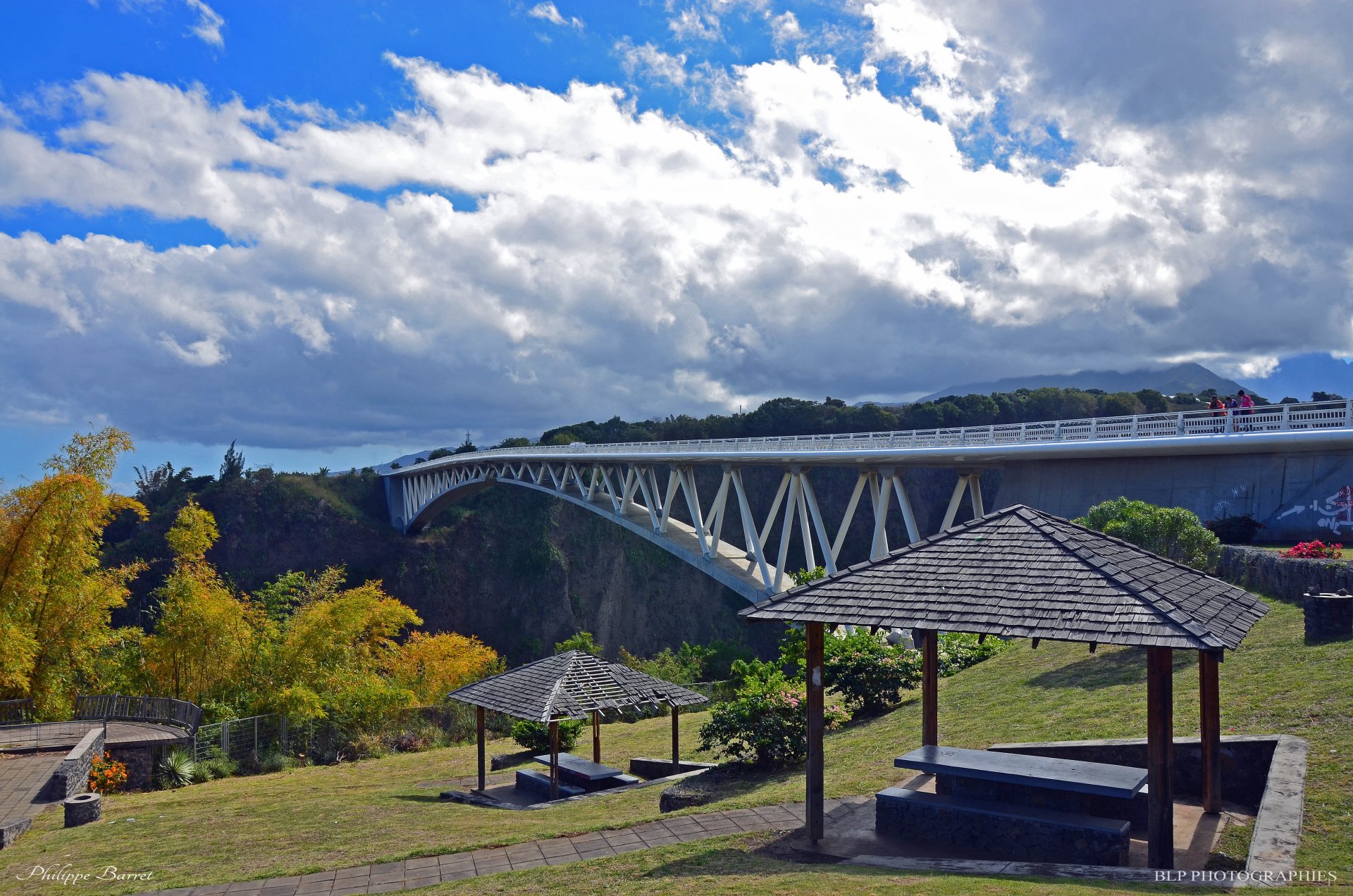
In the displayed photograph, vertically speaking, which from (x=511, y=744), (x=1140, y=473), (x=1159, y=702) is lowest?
(x=511, y=744)

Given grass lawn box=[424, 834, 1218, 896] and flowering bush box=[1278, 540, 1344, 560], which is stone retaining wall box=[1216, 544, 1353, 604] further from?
grass lawn box=[424, 834, 1218, 896]

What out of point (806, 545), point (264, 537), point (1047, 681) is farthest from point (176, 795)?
point (264, 537)

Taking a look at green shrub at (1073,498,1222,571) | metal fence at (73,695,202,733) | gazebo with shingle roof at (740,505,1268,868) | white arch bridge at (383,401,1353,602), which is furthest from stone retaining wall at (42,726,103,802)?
green shrub at (1073,498,1222,571)

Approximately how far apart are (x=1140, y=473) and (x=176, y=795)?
21.5 meters

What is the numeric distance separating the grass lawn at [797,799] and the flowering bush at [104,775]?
38 cm

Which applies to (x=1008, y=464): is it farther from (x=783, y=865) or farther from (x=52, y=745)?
(x=52, y=745)

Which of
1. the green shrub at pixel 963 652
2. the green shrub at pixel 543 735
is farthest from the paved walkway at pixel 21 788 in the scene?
the green shrub at pixel 963 652

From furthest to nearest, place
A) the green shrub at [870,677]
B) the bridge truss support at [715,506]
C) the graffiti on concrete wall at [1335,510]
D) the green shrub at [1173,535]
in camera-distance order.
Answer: the bridge truss support at [715,506] < the graffiti on concrete wall at [1335,510] < the green shrub at [870,677] < the green shrub at [1173,535]

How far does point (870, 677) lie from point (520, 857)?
31.4 ft

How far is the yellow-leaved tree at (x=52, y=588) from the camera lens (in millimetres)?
20062

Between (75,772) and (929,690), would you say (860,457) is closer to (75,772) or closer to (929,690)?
(929,690)

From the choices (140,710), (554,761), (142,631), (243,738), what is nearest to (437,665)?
(142,631)

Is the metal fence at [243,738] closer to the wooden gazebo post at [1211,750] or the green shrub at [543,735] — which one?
the green shrub at [543,735]

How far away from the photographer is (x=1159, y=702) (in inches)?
288
